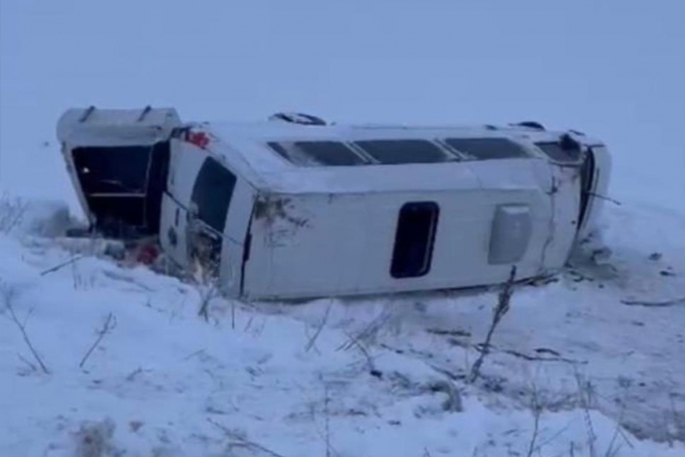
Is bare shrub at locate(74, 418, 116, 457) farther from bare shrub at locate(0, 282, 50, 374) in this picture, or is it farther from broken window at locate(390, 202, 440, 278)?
broken window at locate(390, 202, 440, 278)

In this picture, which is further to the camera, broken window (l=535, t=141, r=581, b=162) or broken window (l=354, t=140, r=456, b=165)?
broken window (l=535, t=141, r=581, b=162)

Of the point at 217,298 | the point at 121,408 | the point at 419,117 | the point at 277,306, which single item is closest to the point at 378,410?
the point at 121,408

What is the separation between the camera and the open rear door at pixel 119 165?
11.4 metres

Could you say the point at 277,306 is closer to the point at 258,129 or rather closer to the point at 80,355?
the point at 258,129

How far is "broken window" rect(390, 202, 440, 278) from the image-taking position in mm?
10688

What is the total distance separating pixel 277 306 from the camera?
9.80m

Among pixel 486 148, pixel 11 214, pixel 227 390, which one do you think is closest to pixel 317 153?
pixel 486 148

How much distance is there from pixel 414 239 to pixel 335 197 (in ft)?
2.86

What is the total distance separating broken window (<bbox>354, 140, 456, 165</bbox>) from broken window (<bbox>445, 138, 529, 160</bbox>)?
0.74 feet

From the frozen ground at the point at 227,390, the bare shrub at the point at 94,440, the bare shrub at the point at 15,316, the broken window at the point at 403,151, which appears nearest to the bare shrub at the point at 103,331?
the frozen ground at the point at 227,390

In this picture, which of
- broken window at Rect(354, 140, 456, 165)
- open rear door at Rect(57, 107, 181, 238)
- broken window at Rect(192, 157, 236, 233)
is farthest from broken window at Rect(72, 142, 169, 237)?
broken window at Rect(354, 140, 456, 165)

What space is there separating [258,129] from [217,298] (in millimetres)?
3815

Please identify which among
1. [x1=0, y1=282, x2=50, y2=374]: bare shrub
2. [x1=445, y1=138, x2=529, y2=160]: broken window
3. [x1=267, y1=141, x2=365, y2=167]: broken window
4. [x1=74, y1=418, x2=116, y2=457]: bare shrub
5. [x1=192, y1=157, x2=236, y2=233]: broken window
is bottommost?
[x1=192, y1=157, x2=236, y2=233]: broken window

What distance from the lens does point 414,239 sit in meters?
10.8
